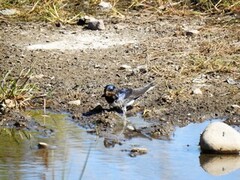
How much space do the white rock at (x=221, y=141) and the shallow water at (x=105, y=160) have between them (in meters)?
0.07

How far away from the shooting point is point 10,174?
19.3 ft

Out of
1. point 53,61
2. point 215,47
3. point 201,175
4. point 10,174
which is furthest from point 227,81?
point 10,174

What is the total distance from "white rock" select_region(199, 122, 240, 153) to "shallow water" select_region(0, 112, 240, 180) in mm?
72

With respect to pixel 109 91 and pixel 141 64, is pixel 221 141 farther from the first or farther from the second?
pixel 141 64

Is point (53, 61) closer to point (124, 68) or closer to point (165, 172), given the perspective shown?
point (124, 68)

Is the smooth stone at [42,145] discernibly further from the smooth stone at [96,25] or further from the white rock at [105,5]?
the white rock at [105,5]

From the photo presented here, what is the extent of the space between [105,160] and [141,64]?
8.22 feet

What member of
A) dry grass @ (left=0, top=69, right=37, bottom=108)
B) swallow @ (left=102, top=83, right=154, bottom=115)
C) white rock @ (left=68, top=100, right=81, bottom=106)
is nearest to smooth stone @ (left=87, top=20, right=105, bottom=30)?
dry grass @ (left=0, top=69, right=37, bottom=108)

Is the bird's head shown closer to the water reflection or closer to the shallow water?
the shallow water

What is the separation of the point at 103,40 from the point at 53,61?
73 cm

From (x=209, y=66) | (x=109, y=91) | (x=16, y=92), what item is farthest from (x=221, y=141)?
(x=209, y=66)

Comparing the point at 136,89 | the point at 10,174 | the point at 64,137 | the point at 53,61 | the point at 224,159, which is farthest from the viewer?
the point at 53,61

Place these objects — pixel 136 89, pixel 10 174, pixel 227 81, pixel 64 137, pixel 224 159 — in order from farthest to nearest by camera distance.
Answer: pixel 227 81, pixel 136 89, pixel 64 137, pixel 224 159, pixel 10 174

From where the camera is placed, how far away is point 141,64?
28.3 feet
